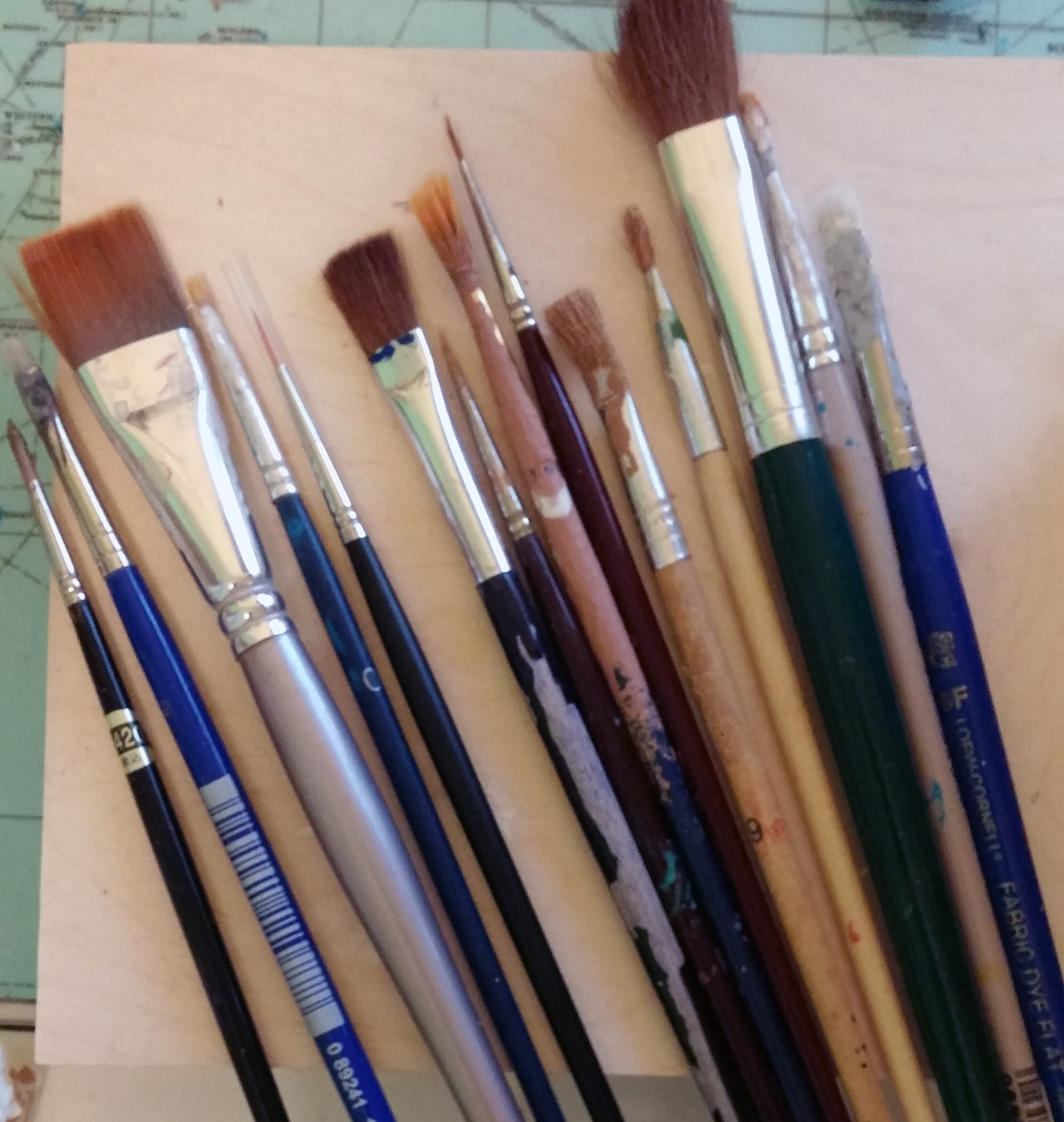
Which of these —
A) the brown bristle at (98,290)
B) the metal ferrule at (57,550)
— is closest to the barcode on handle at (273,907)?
the metal ferrule at (57,550)

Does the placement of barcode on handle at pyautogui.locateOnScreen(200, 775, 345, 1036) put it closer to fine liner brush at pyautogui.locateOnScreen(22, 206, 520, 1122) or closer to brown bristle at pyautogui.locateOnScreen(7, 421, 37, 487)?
fine liner brush at pyautogui.locateOnScreen(22, 206, 520, 1122)

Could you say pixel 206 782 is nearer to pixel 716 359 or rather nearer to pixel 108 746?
pixel 108 746

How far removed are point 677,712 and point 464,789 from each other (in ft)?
0.36

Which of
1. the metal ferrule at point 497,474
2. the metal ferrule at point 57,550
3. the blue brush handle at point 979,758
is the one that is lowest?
the blue brush handle at point 979,758

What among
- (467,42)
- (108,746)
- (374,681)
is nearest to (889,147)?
(467,42)

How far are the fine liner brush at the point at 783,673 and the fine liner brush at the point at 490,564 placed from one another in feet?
0.29

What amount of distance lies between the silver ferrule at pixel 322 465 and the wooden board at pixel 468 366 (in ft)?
0.04

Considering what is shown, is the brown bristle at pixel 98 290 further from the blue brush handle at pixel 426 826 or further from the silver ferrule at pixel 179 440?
the blue brush handle at pixel 426 826

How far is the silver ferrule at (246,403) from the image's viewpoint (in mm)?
506

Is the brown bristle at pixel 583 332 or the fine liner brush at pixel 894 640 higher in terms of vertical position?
the brown bristle at pixel 583 332

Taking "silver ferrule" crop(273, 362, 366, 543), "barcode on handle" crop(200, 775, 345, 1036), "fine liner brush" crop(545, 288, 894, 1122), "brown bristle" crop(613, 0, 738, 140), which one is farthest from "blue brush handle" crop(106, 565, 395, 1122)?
"brown bristle" crop(613, 0, 738, 140)

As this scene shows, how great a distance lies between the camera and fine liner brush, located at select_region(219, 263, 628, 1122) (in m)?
0.47

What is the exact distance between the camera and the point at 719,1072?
464 mm

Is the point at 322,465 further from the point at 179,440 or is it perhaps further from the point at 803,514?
the point at 803,514
